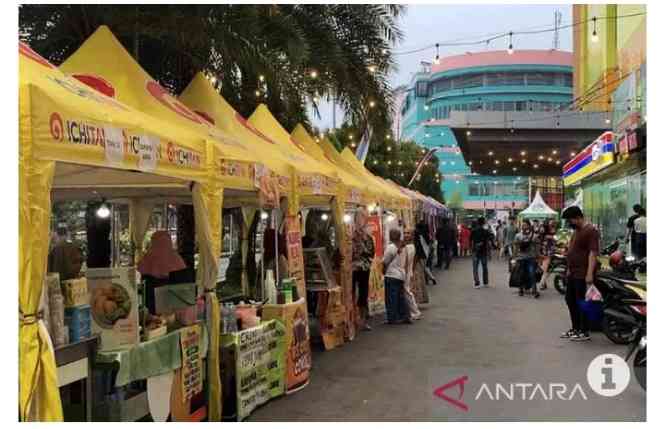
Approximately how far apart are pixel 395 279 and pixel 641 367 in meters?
5.18

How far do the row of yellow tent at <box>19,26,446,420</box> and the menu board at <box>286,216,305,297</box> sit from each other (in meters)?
0.38

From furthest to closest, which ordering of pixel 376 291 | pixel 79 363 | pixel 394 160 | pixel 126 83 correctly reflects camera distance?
pixel 394 160
pixel 376 291
pixel 126 83
pixel 79 363

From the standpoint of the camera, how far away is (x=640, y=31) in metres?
19.4

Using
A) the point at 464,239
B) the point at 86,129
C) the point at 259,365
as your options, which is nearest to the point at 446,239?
the point at 464,239

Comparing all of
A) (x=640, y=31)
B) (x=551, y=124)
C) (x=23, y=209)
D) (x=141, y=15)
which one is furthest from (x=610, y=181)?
(x=23, y=209)

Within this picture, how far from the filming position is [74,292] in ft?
15.3

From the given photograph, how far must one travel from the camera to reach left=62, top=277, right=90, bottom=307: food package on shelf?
183 inches

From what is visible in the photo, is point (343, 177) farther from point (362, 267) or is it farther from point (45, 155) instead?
point (45, 155)

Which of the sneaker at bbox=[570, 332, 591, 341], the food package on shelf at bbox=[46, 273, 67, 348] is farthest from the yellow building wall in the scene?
the food package on shelf at bbox=[46, 273, 67, 348]

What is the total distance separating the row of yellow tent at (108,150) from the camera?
3551mm

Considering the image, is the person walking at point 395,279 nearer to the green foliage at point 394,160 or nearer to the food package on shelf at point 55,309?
the food package on shelf at point 55,309

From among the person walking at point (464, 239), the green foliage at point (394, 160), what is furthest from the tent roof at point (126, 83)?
the person walking at point (464, 239)

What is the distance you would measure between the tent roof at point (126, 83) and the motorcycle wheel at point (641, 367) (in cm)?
445

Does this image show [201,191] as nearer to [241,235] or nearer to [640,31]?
[241,235]
